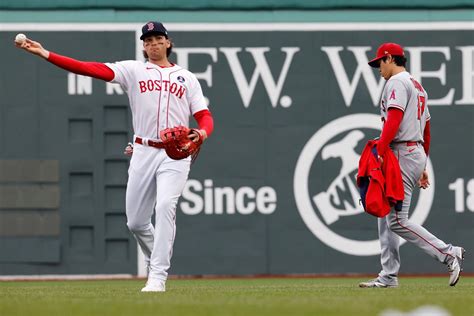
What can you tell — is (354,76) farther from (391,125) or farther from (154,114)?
(154,114)

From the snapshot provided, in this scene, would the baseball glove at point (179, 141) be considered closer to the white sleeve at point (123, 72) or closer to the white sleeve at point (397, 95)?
the white sleeve at point (123, 72)

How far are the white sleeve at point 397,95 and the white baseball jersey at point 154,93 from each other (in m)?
1.42

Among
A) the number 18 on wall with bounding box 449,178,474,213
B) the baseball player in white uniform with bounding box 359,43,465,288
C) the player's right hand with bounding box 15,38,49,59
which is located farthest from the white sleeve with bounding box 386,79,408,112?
the number 18 on wall with bounding box 449,178,474,213

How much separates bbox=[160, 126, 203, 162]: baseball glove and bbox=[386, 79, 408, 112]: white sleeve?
1.40 metres

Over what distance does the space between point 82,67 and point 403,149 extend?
240cm

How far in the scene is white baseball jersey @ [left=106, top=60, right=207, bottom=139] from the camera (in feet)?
27.5

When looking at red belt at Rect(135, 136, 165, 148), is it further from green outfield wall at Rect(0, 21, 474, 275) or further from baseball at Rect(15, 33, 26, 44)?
green outfield wall at Rect(0, 21, 474, 275)

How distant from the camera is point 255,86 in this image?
40.4ft

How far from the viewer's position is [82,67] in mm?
8125

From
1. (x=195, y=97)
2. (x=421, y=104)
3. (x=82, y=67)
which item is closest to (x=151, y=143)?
(x=195, y=97)

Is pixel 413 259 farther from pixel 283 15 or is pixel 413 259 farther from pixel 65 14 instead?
pixel 65 14

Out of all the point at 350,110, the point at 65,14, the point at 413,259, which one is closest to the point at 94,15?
the point at 65,14

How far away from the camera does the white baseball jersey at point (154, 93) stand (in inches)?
329

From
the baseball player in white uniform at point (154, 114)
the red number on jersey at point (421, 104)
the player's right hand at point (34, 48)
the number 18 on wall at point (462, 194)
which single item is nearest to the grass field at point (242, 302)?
the baseball player in white uniform at point (154, 114)
